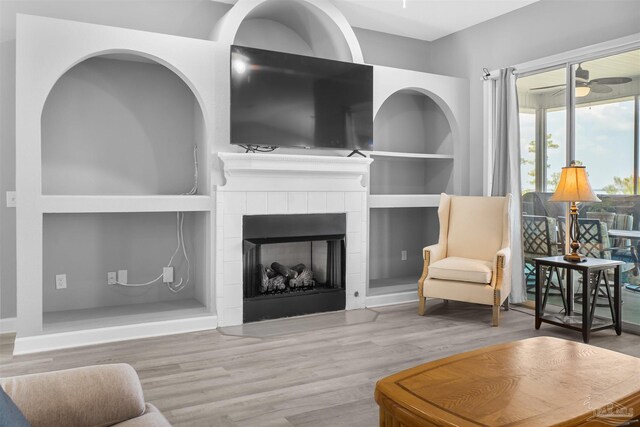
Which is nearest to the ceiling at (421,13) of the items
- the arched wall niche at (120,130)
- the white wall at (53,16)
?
the white wall at (53,16)

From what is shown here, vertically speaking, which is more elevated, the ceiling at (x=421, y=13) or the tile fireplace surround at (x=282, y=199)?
the ceiling at (x=421, y=13)

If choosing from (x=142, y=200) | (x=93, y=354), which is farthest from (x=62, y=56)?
(x=93, y=354)

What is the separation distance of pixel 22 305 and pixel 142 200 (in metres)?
1.05

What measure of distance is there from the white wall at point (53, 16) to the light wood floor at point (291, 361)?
708mm

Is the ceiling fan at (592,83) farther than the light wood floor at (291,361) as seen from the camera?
Yes

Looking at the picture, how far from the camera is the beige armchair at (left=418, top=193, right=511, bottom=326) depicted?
402 cm

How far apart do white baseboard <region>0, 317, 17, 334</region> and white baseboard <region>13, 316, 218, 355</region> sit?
579mm

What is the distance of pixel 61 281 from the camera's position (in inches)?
158

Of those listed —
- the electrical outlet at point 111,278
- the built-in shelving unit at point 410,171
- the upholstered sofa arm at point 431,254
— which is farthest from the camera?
the built-in shelving unit at point 410,171

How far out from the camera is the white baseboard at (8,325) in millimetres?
3783

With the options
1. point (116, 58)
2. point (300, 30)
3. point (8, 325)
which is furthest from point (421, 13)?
point (8, 325)

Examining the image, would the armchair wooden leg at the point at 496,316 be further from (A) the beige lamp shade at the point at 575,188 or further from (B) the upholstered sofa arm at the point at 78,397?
(B) the upholstered sofa arm at the point at 78,397

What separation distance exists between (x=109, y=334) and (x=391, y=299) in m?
2.51

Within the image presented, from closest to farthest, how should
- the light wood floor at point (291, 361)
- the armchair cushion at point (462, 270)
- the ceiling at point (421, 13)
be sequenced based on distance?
the light wood floor at point (291, 361) → the armchair cushion at point (462, 270) → the ceiling at point (421, 13)
